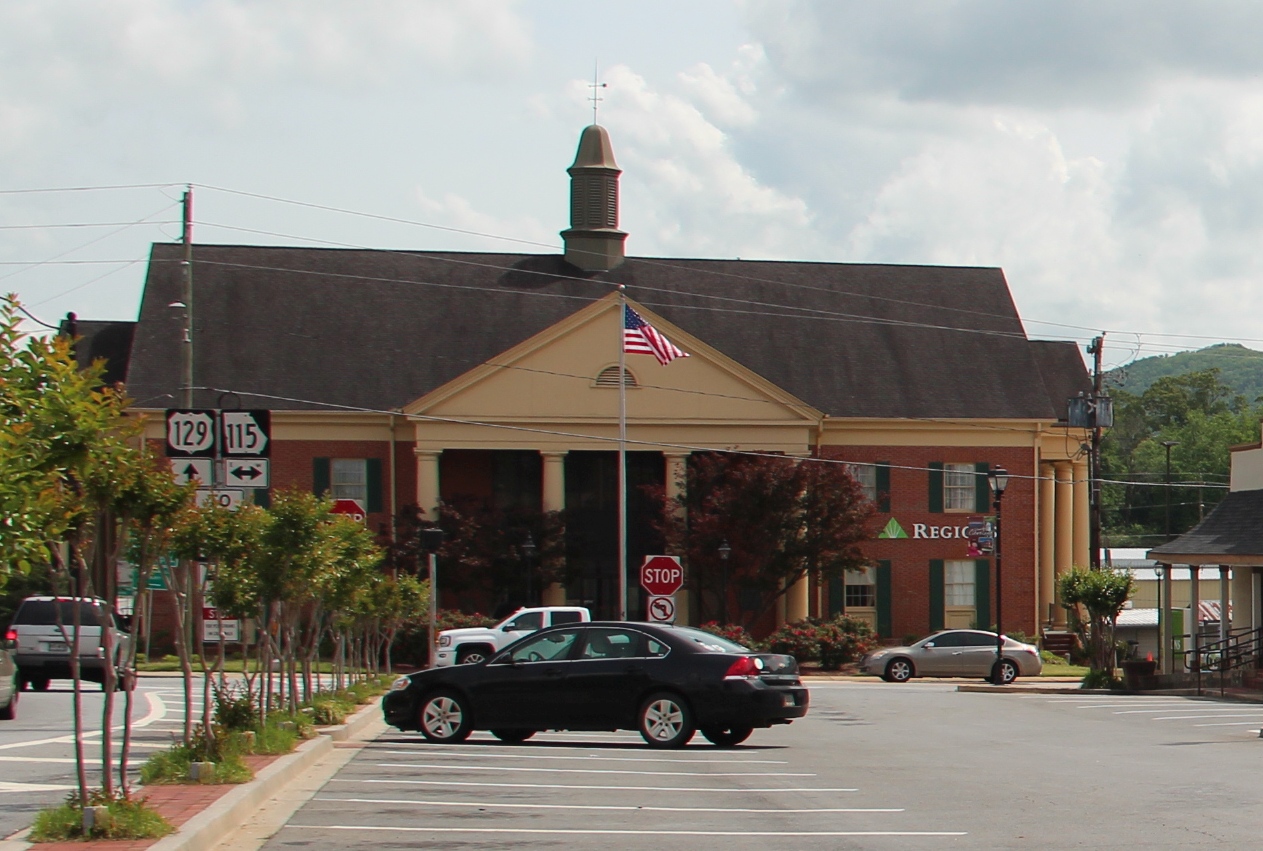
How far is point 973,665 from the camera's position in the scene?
39.0 m

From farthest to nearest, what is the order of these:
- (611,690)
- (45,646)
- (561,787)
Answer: (45,646), (611,690), (561,787)

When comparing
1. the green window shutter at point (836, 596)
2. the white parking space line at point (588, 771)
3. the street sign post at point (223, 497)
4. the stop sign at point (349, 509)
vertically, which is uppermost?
the street sign post at point (223, 497)

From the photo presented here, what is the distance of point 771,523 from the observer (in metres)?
44.1

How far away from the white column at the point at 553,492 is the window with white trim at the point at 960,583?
38.8ft

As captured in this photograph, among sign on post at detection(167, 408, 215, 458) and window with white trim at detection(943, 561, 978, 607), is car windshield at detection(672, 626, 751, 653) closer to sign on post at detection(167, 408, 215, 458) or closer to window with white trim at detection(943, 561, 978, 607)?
sign on post at detection(167, 408, 215, 458)

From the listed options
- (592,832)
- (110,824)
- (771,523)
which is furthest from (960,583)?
(110,824)

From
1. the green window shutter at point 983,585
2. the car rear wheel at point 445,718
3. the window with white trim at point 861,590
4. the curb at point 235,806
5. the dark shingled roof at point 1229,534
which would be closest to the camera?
the curb at point 235,806

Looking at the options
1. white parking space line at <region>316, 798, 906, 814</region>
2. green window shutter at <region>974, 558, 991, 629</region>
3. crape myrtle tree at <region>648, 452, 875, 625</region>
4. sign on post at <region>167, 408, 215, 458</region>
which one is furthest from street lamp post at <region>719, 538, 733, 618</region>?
white parking space line at <region>316, 798, 906, 814</region>

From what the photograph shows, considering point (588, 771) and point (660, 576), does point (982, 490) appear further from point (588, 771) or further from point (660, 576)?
point (588, 771)

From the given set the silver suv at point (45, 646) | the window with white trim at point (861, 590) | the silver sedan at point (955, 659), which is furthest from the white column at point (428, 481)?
the silver suv at point (45, 646)

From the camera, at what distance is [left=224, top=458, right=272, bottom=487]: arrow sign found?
16797 mm

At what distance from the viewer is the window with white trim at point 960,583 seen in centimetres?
5000

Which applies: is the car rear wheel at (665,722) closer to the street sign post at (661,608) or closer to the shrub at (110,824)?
the shrub at (110,824)

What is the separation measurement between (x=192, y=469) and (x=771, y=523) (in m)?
28.4
